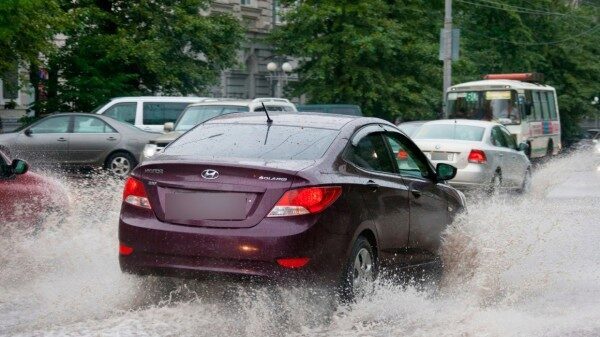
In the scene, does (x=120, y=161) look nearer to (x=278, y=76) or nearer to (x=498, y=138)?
(x=498, y=138)

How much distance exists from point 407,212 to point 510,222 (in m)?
2.28

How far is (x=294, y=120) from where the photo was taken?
8.67m

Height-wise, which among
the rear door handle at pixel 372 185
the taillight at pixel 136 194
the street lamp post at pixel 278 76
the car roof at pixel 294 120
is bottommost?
the taillight at pixel 136 194

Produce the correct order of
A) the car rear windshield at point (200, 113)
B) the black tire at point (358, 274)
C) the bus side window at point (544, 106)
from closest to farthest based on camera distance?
the black tire at point (358, 274) < the car rear windshield at point (200, 113) < the bus side window at point (544, 106)

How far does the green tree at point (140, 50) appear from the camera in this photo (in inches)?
1319

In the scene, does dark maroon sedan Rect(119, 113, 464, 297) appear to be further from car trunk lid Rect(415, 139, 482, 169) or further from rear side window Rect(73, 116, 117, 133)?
rear side window Rect(73, 116, 117, 133)

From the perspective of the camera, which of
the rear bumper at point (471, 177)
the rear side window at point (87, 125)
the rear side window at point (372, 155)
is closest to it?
the rear side window at point (372, 155)

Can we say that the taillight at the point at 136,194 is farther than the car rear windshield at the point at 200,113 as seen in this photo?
No

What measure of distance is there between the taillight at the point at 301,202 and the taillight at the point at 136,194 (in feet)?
3.03

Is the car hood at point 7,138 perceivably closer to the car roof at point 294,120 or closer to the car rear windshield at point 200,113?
the car rear windshield at point 200,113

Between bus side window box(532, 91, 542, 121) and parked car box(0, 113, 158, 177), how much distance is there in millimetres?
17167

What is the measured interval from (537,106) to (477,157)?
1935cm

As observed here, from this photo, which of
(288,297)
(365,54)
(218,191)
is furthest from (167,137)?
(365,54)

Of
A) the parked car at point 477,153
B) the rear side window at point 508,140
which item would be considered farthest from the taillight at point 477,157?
the rear side window at point 508,140
